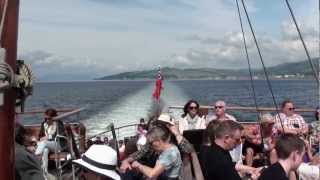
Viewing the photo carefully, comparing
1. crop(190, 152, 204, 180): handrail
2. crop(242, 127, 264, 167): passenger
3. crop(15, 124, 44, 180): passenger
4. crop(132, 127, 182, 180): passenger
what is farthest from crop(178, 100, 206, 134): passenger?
crop(15, 124, 44, 180): passenger

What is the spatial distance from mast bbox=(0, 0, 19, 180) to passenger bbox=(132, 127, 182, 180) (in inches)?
94.6

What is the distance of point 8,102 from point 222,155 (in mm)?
2192

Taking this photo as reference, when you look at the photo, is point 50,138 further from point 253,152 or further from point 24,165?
point 24,165

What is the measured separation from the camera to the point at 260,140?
771cm

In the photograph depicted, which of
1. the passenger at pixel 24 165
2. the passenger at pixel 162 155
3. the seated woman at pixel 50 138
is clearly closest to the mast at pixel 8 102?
the passenger at pixel 24 165

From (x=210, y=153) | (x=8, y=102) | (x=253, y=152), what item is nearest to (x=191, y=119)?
(x=253, y=152)

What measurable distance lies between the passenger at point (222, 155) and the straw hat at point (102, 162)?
56.8 inches

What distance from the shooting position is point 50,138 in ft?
29.6

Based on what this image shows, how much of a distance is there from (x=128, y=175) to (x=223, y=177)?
1200 mm

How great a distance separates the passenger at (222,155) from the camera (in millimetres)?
4152

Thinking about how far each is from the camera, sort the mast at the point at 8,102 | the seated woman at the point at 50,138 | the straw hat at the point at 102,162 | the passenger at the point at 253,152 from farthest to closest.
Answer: the seated woman at the point at 50,138 → the passenger at the point at 253,152 → the straw hat at the point at 102,162 → the mast at the point at 8,102

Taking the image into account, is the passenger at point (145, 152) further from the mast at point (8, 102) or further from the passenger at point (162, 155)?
Result: the mast at point (8, 102)

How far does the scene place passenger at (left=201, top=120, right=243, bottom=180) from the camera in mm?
4152

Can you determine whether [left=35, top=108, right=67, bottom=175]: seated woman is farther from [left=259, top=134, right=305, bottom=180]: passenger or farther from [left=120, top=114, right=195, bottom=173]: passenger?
[left=259, top=134, right=305, bottom=180]: passenger
